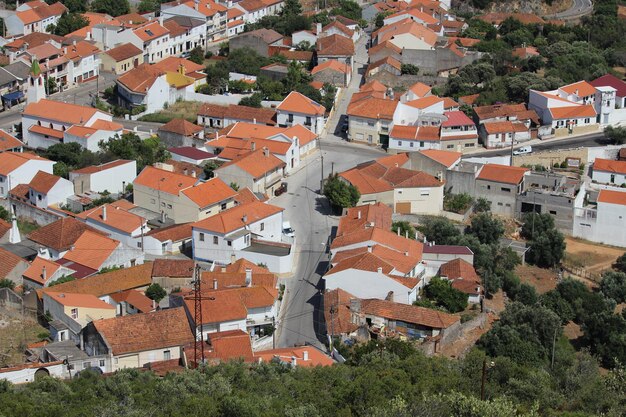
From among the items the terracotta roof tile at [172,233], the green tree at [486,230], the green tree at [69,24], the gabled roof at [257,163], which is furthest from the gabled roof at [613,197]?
the green tree at [69,24]

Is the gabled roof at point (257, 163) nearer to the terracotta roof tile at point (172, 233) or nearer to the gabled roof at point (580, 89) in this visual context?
the terracotta roof tile at point (172, 233)

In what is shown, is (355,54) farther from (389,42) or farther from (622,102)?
(622,102)

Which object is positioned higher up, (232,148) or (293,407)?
(293,407)

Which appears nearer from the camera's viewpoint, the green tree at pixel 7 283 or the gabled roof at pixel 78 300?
the gabled roof at pixel 78 300

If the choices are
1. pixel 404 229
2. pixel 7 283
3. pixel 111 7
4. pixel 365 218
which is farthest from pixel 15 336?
pixel 111 7

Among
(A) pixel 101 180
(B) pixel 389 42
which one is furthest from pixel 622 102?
(A) pixel 101 180

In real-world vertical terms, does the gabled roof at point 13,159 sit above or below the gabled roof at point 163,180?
below

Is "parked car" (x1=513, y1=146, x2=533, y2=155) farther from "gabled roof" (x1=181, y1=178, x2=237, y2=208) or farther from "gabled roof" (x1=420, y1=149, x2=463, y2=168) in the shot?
Answer: "gabled roof" (x1=181, y1=178, x2=237, y2=208)
